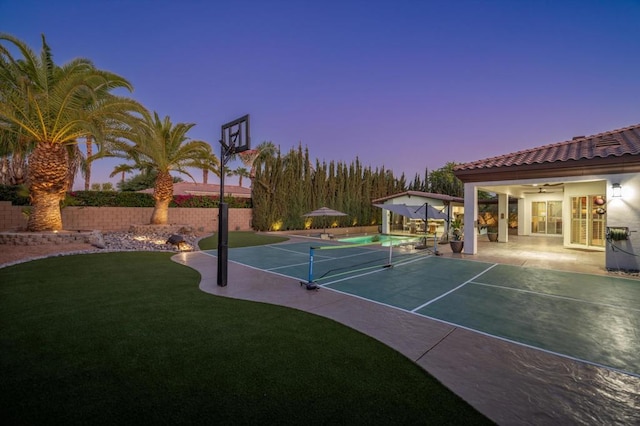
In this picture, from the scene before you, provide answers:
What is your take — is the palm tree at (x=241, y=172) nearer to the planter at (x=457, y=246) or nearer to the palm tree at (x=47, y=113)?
the palm tree at (x=47, y=113)

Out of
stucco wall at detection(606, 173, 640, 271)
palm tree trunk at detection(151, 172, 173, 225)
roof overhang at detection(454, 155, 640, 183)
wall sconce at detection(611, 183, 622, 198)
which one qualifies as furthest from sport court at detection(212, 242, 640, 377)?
palm tree trunk at detection(151, 172, 173, 225)

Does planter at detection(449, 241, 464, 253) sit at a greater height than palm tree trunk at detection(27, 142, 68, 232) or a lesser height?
lesser

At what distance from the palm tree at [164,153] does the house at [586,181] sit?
15.8 meters

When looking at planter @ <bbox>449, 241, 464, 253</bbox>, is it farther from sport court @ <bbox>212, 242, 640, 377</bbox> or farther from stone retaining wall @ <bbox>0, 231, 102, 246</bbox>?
stone retaining wall @ <bbox>0, 231, 102, 246</bbox>

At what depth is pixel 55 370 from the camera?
10.5ft

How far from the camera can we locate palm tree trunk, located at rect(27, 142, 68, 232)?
11578mm

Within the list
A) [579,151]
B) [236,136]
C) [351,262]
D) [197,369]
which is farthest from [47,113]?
[579,151]

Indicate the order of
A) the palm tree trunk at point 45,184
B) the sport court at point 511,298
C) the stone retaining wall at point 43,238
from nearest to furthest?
the sport court at point 511,298 → the stone retaining wall at point 43,238 → the palm tree trunk at point 45,184

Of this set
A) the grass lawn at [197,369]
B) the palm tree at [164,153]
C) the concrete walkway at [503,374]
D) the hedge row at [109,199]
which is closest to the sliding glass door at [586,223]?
the concrete walkway at [503,374]

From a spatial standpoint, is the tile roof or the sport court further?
the tile roof

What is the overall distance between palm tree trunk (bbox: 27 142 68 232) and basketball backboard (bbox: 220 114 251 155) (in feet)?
30.1

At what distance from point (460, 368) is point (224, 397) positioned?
9.01 feet

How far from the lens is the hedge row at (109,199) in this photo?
1580 centimetres

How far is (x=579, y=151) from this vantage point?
11508mm
